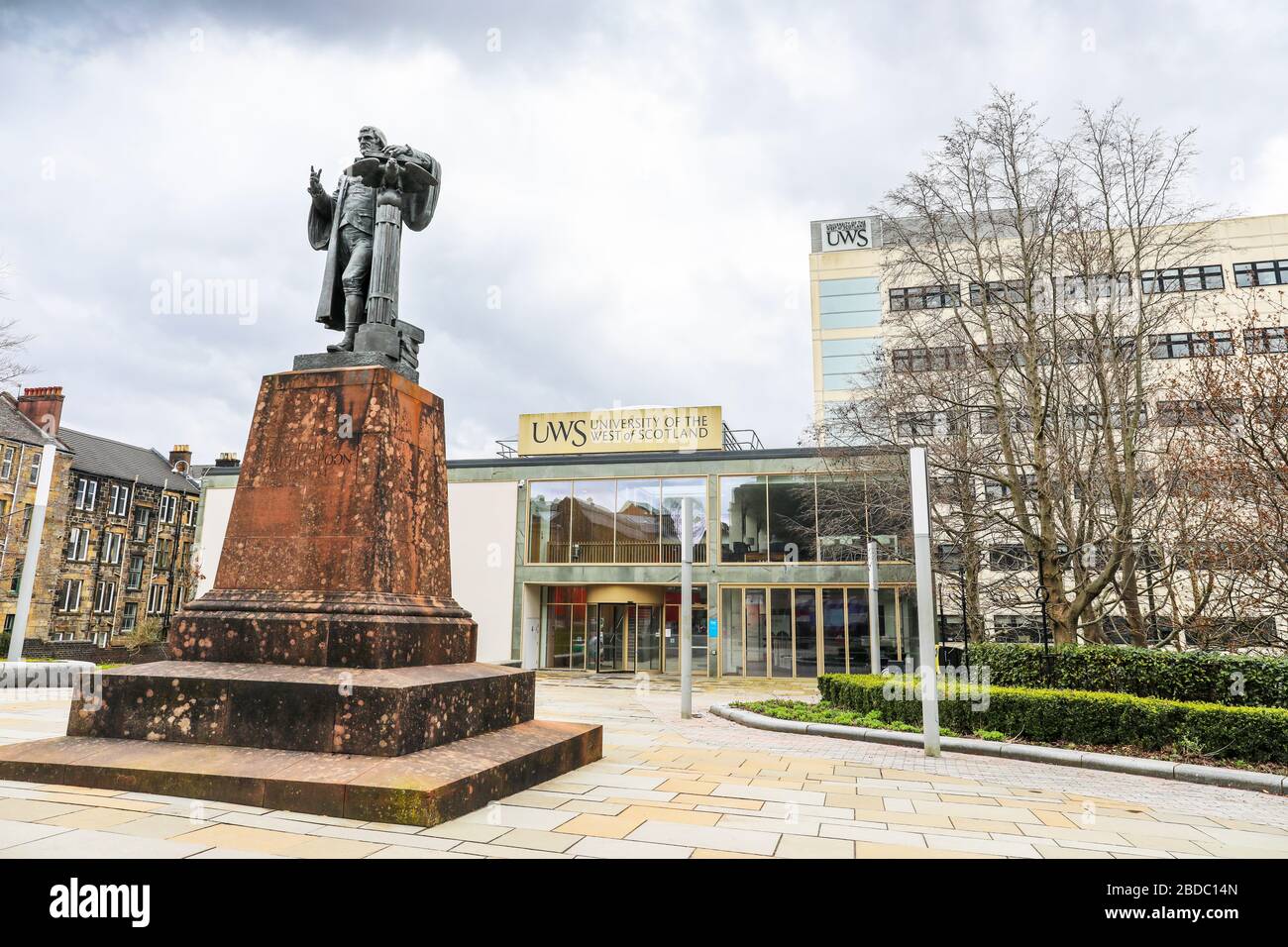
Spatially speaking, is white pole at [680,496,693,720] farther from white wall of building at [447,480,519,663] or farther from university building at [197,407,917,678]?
white wall of building at [447,480,519,663]

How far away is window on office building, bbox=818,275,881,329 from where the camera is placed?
3541 centimetres

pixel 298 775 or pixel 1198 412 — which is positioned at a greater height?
pixel 1198 412

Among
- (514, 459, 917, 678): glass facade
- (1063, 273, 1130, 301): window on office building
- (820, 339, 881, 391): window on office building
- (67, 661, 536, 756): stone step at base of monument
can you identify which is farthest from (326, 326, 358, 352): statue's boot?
(820, 339, 881, 391): window on office building

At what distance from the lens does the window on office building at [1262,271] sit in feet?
105

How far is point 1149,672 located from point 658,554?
52.6ft

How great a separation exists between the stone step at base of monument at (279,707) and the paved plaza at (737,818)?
56 centimetres

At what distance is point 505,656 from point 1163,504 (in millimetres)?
18536

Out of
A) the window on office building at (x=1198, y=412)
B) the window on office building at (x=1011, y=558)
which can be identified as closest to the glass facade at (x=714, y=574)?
the window on office building at (x=1011, y=558)

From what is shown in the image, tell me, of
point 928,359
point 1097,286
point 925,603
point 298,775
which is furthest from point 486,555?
point 298,775

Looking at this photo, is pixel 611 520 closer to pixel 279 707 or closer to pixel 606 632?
pixel 606 632

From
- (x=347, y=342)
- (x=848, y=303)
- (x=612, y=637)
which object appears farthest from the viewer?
(x=848, y=303)
